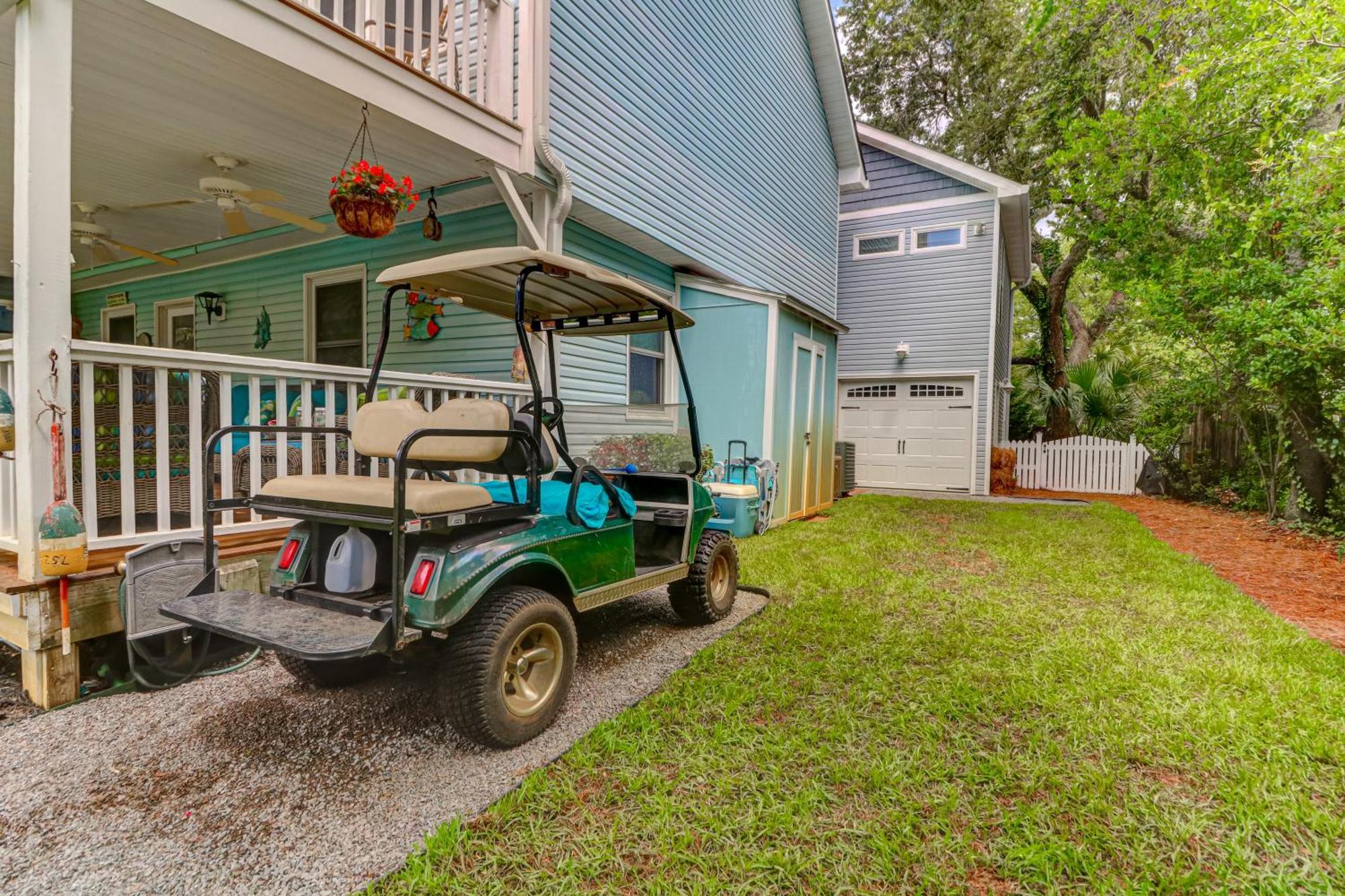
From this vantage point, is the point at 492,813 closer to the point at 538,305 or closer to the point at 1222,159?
the point at 538,305

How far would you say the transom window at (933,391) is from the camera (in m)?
12.7

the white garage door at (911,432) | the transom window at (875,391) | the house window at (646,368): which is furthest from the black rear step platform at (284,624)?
the transom window at (875,391)

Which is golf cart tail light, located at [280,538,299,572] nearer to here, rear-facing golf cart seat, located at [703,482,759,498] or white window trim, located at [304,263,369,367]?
rear-facing golf cart seat, located at [703,482,759,498]

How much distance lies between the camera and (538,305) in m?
3.87

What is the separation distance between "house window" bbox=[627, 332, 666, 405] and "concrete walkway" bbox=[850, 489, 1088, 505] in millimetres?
5377

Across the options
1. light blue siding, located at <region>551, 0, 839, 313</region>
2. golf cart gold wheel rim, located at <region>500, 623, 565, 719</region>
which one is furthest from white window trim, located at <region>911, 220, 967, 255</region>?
golf cart gold wheel rim, located at <region>500, 623, 565, 719</region>

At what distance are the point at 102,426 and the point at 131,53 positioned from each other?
226cm

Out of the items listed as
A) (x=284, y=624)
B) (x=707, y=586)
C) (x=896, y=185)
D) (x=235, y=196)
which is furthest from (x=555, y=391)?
(x=896, y=185)

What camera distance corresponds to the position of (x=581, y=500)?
119 inches

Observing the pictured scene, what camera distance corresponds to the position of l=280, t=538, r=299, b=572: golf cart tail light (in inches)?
107

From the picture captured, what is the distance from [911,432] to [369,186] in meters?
11.2

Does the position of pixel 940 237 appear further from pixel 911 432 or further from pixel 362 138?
pixel 362 138

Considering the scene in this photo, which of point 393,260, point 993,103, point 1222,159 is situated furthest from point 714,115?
point 993,103

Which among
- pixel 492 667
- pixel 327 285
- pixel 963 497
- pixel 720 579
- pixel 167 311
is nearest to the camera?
pixel 492 667
